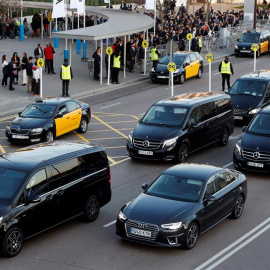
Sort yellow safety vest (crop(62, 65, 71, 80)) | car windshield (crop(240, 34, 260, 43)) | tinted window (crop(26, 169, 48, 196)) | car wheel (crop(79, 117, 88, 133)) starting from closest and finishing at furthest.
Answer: tinted window (crop(26, 169, 48, 196)) → car wheel (crop(79, 117, 88, 133)) → yellow safety vest (crop(62, 65, 71, 80)) → car windshield (crop(240, 34, 260, 43))

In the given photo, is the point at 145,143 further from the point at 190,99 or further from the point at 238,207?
the point at 238,207

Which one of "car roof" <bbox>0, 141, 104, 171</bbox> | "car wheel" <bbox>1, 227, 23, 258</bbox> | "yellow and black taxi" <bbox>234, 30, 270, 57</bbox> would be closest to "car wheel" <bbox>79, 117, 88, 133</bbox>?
"car roof" <bbox>0, 141, 104, 171</bbox>

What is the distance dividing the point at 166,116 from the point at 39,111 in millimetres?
4684

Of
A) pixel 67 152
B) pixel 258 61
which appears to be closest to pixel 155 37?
pixel 258 61

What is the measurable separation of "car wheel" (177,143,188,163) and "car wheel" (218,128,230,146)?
8.23ft

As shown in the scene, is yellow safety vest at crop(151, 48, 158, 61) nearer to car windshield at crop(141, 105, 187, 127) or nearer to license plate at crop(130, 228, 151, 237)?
car windshield at crop(141, 105, 187, 127)

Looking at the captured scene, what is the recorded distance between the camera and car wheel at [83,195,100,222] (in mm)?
17781

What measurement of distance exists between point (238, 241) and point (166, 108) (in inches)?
320

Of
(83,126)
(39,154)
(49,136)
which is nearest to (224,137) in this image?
(83,126)

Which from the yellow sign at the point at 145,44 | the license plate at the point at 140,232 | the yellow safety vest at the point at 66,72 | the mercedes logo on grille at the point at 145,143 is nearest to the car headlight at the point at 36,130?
the mercedes logo on grille at the point at 145,143

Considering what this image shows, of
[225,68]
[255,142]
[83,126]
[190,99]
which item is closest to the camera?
[255,142]

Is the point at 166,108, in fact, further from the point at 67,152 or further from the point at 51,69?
the point at 51,69

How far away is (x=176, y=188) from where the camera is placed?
17.2 m

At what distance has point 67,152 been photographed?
17.5m
